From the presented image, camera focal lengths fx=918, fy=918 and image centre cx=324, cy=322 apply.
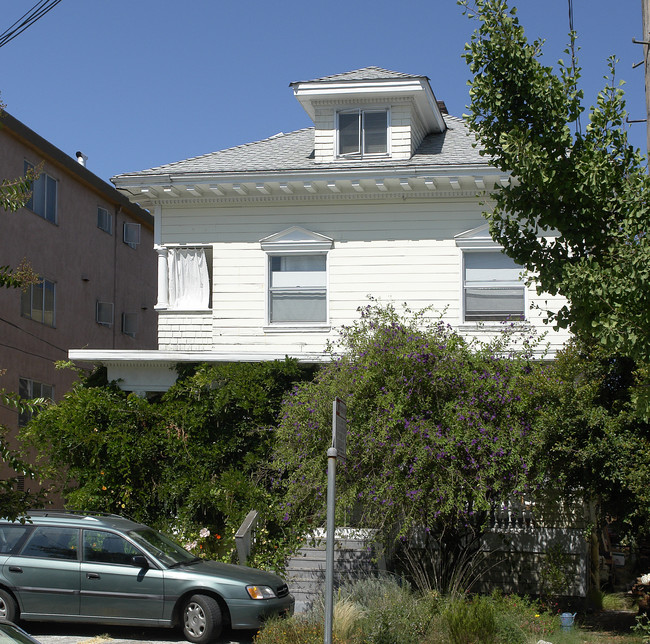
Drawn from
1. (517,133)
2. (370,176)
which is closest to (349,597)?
(517,133)

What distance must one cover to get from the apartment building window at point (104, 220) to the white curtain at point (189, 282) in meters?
8.92

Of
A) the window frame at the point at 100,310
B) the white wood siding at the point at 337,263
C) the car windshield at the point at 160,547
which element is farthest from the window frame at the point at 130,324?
the car windshield at the point at 160,547

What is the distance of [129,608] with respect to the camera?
39.5 feet

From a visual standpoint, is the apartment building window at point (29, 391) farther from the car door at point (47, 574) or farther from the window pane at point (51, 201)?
the car door at point (47, 574)

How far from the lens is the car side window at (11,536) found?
41.5 ft

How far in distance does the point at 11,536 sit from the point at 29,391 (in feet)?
32.8

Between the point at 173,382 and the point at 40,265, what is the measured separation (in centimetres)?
745

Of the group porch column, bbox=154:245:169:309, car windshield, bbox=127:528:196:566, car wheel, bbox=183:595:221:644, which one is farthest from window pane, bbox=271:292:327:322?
car wheel, bbox=183:595:221:644

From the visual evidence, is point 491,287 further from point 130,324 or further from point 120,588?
point 130,324

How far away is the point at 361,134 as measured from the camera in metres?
18.4

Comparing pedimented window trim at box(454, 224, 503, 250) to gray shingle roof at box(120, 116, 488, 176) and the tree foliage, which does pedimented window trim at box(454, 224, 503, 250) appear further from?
the tree foliage

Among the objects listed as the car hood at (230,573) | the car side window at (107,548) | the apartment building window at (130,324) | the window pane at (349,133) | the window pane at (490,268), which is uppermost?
the window pane at (349,133)

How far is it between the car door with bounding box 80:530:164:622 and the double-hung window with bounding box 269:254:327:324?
647 cm

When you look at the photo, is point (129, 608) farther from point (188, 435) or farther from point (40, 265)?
point (40, 265)
